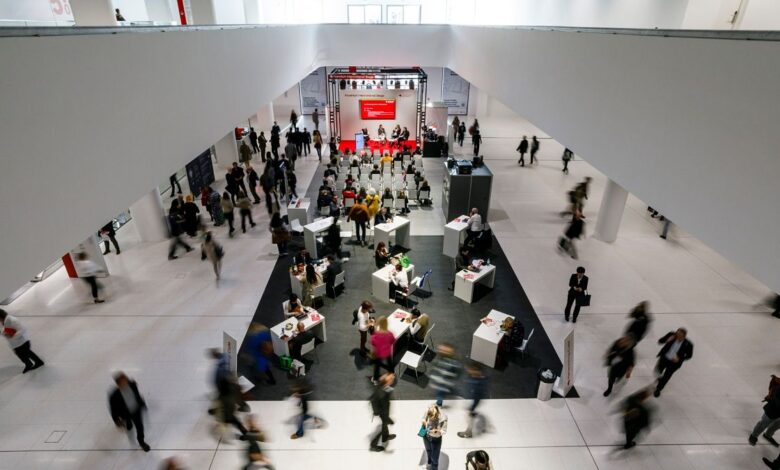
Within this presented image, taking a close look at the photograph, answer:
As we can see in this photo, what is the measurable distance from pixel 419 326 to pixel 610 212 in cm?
740

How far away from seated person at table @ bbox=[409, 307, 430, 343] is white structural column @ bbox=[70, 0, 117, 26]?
24.3 ft

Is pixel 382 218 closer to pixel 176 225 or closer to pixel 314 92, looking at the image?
pixel 176 225

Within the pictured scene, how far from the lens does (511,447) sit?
6383 mm

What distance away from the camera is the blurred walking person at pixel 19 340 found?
713 centimetres

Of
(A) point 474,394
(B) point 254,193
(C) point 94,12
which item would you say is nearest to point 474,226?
(A) point 474,394

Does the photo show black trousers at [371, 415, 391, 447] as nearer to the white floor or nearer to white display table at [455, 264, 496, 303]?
the white floor

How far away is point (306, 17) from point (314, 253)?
56.9 feet

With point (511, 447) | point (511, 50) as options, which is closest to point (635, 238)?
point (511, 50)

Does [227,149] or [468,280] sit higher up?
[227,149]

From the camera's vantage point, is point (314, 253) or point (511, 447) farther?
point (314, 253)

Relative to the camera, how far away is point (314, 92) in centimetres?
2722

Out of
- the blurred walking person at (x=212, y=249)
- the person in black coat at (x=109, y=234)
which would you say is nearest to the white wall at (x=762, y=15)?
the blurred walking person at (x=212, y=249)

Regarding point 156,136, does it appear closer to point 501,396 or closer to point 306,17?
point 501,396

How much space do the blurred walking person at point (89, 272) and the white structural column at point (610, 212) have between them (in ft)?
42.6
